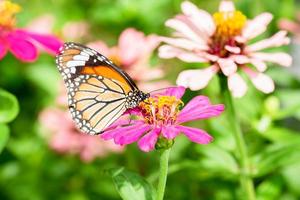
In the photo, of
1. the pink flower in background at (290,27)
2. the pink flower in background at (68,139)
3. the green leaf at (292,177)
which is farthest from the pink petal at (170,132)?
the pink flower in background at (290,27)

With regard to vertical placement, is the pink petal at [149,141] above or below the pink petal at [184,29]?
below

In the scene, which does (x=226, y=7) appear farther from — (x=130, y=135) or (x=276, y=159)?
(x=130, y=135)

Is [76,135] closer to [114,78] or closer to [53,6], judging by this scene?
[114,78]

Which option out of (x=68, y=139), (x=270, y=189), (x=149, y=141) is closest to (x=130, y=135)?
(x=149, y=141)

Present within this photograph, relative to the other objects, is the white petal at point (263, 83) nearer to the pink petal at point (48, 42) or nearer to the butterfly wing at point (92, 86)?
the butterfly wing at point (92, 86)

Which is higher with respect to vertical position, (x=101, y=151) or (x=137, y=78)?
(x=137, y=78)

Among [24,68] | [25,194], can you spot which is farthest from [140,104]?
[24,68]
